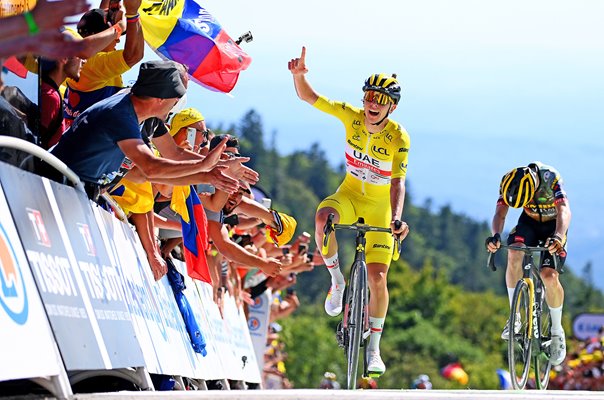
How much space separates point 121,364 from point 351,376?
454 centimetres

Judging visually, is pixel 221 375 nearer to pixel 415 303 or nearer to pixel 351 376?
pixel 351 376

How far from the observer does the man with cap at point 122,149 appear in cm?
898

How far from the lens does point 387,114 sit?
13570mm

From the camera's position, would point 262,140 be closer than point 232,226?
No

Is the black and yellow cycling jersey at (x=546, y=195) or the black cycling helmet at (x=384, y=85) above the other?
the black cycling helmet at (x=384, y=85)

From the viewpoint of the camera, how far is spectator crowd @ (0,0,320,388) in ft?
29.6

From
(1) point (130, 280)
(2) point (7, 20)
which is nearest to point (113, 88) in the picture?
(1) point (130, 280)

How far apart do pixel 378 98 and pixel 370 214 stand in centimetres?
115

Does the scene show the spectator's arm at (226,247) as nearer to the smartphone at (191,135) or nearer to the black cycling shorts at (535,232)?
the smartphone at (191,135)

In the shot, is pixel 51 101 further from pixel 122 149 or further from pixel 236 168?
pixel 236 168

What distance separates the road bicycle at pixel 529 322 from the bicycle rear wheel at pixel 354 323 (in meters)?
1.66

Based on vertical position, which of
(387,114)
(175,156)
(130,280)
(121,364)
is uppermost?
(387,114)

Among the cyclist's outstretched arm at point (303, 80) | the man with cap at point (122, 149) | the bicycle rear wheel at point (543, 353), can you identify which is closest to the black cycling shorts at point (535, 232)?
the bicycle rear wheel at point (543, 353)

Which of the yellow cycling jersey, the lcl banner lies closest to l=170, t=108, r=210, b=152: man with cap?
the yellow cycling jersey
